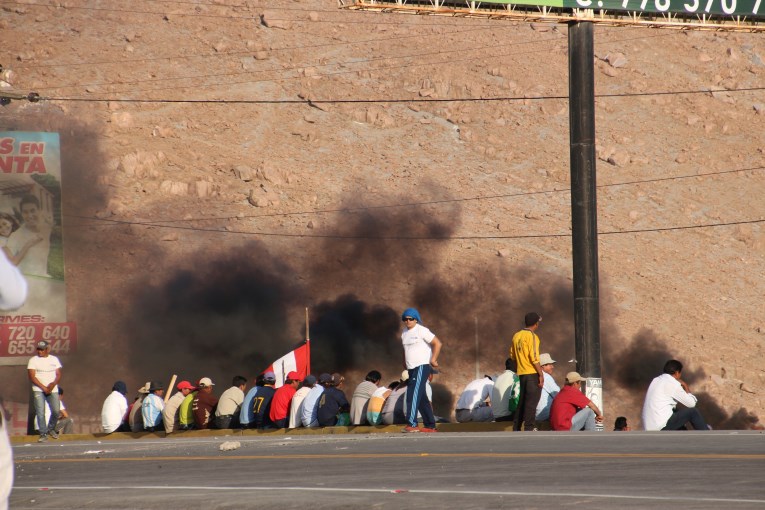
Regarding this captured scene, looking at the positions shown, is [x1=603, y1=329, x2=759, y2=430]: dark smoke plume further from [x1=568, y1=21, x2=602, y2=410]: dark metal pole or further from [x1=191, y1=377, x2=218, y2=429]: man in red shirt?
[x1=191, y1=377, x2=218, y2=429]: man in red shirt

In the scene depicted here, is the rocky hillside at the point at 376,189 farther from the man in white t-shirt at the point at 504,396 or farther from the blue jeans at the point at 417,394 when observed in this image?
the blue jeans at the point at 417,394

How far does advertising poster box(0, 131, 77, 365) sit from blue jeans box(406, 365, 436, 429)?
111 feet

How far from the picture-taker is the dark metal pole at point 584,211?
20406mm

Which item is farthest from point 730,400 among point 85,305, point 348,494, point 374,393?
point 348,494

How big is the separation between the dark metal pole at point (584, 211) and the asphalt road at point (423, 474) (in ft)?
23.4

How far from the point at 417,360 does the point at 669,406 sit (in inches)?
117

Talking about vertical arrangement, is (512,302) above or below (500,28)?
below

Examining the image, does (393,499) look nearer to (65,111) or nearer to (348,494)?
(348,494)

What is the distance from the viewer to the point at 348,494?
8.23 meters

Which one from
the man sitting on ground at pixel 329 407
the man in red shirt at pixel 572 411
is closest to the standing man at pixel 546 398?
the man in red shirt at pixel 572 411

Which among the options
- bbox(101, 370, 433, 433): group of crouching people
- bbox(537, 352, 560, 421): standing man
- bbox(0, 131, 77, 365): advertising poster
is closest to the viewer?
bbox(537, 352, 560, 421): standing man

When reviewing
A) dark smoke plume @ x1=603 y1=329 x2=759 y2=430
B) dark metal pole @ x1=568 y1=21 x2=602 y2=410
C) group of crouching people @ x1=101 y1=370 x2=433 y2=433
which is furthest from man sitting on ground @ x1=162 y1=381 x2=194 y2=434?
dark smoke plume @ x1=603 y1=329 x2=759 y2=430

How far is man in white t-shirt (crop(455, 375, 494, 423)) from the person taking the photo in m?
18.9

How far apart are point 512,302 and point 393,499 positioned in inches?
1697
